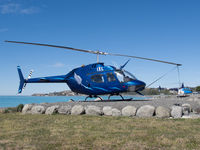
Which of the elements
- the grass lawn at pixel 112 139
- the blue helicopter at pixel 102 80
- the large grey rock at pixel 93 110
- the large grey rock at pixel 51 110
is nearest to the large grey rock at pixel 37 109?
the large grey rock at pixel 51 110

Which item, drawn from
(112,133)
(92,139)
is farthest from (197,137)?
(92,139)

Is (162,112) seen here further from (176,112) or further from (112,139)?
(112,139)

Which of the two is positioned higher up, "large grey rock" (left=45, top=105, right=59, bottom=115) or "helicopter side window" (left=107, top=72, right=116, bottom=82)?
"helicopter side window" (left=107, top=72, right=116, bottom=82)

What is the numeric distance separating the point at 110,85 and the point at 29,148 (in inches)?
449

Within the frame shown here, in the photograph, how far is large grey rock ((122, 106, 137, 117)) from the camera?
10939mm

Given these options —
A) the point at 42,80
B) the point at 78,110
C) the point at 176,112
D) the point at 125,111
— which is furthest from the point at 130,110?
the point at 42,80

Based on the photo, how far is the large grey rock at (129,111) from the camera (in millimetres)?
10939

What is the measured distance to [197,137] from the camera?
6.13 meters

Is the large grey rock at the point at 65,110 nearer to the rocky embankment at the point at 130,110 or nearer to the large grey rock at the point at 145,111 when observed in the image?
the rocky embankment at the point at 130,110

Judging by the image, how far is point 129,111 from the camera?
36.1 feet

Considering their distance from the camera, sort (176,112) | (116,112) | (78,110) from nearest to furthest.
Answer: (176,112) < (116,112) < (78,110)

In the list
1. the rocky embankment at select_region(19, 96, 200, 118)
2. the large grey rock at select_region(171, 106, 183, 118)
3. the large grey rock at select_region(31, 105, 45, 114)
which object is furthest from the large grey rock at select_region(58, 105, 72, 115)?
the large grey rock at select_region(171, 106, 183, 118)

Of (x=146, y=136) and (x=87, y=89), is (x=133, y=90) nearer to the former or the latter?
(x=87, y=89)

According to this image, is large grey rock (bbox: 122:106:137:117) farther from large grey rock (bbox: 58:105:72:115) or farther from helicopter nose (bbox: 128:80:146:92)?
helicopter nose (bbox: 128:80:146:92)
